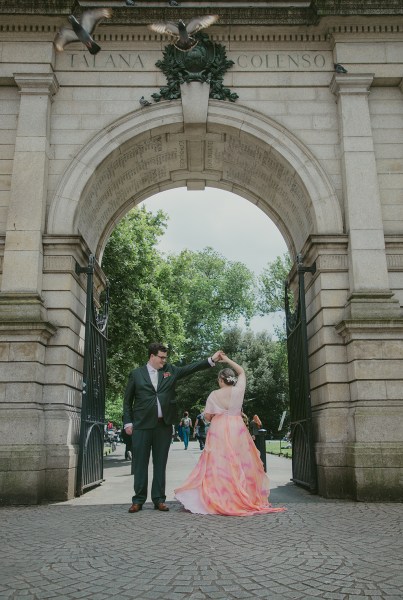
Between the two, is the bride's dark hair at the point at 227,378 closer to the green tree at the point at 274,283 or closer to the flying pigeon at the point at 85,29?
the flying pigeon at the point at 85,29

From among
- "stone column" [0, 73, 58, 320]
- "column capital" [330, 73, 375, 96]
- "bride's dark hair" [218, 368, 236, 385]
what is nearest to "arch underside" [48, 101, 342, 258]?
"stone column" [0, 73, 58, 320]

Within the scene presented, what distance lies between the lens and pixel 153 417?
6684 millimetres

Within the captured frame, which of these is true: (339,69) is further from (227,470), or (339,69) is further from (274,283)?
(274,283)

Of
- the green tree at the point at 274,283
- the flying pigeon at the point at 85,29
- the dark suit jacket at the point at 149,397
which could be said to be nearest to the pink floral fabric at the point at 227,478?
the dark suit jacket at the point at 149,397

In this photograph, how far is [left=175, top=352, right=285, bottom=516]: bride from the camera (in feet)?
21.0

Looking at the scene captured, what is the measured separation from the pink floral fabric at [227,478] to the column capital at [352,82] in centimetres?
601

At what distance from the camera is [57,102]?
977cm

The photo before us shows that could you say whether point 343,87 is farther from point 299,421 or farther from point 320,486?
point 320,486

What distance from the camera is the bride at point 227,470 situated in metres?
6.41

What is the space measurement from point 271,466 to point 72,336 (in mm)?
7643

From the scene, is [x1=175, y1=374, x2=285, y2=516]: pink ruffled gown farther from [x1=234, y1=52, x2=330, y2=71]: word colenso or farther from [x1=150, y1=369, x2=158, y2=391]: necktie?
[x1=234, y1=52, x2=330, y2=71]: word colenso

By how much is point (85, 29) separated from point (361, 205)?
5279 millimetres

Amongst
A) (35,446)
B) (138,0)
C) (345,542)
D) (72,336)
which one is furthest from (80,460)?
(138,0)

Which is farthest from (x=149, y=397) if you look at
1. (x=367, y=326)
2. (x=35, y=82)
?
(x=35, y=82)
